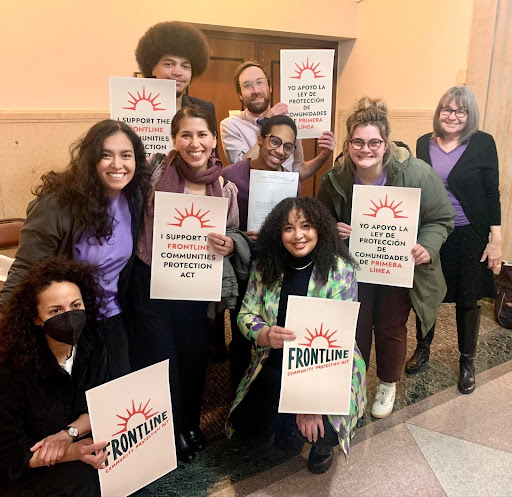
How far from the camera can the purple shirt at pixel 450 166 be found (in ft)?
7.32

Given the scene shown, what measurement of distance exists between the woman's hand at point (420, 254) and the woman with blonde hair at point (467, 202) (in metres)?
0.44

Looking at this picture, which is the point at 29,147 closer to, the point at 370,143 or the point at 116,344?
the point at 116,344

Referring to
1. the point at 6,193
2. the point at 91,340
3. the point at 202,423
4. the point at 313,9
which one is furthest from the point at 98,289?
the point at 313,9

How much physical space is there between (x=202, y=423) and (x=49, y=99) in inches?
95.6

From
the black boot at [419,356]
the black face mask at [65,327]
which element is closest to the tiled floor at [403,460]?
the black boot at [419,356]

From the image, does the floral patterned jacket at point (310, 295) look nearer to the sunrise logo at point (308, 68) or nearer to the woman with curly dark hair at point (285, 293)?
the woman with curly dark hair at point (285, 293)

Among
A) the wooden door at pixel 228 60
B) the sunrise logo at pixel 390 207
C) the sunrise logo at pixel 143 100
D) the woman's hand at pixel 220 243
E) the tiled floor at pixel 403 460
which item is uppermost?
the wooden door at pixel 228 60

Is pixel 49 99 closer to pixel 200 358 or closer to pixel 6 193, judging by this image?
pixel 6 193

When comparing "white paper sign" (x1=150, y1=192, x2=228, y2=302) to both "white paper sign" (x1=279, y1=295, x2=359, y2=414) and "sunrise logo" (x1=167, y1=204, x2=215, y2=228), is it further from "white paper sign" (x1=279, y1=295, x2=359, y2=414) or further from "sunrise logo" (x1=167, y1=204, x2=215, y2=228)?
"white paper sign" (x1=279, y1=295, x2=359, y2=414)

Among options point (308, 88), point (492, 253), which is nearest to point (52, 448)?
point (308, 88)

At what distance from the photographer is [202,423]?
2145mm

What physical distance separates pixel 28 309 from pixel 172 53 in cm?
128

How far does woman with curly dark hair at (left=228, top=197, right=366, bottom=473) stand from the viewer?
5.69 ft

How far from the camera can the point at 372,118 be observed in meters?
1.86
